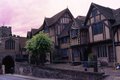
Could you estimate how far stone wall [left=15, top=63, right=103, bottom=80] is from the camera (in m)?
26.9

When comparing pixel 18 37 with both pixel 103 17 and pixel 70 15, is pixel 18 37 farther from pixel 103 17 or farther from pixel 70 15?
pixel 103 17

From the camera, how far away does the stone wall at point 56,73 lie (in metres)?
26.9

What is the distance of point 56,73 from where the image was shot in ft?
114

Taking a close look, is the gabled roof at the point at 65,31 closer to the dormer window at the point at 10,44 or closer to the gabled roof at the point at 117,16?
the gabled roof at the point at 117,16

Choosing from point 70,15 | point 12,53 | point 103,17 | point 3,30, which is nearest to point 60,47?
point 70,15

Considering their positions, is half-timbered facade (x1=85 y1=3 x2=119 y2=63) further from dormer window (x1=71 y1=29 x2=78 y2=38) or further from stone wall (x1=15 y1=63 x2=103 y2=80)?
stone wall (x1=15 y1=63 x2=103 y2=80)

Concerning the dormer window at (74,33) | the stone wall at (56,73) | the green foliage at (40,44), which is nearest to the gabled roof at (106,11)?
the dormer window at (74,33)

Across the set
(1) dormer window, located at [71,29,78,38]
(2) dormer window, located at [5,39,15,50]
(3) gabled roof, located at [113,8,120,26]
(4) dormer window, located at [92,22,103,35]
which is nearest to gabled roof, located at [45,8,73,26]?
(1) dormer window, located at [71,29,78,38]

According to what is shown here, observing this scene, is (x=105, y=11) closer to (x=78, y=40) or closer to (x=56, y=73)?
(x=78, y=40)

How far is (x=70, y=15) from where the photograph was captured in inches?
2089

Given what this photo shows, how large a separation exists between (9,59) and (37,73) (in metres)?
27.5

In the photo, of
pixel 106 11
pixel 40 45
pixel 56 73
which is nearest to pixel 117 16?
pixel 106 11

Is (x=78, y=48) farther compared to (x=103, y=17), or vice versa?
(x=78, y=48)

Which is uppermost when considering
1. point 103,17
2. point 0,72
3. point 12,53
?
point 103,17
